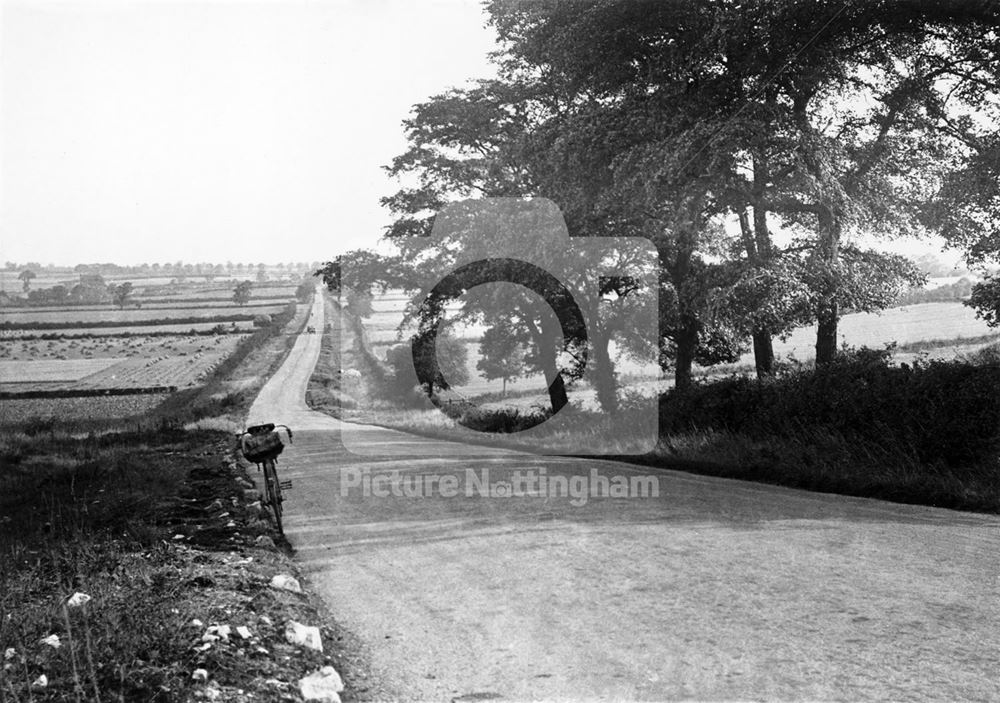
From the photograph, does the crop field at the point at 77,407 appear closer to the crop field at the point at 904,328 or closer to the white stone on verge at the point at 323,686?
the crop field at the point at 904,328

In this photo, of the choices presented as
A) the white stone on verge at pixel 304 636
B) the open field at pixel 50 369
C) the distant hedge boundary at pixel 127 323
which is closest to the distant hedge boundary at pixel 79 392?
the open field at pixel 50 369

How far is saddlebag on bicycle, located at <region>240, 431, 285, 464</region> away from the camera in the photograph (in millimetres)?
10141

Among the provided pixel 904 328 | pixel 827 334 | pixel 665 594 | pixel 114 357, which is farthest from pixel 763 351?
pixel 114 357

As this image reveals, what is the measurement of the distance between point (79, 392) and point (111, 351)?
73.9 feet

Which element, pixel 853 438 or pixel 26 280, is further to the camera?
pixel 26 280

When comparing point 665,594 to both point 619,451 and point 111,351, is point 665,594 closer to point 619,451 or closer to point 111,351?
point 619,451

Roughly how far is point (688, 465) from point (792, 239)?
6435 mm

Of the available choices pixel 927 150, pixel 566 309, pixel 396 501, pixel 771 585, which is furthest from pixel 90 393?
pixel 771 585

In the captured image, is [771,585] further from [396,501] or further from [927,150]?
[927,150]

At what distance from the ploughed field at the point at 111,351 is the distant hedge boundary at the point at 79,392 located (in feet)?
0.19

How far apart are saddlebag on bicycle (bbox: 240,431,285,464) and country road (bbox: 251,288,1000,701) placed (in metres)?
1.03

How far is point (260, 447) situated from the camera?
33.4ft

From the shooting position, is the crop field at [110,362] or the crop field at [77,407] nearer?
the crop field at [77,407]

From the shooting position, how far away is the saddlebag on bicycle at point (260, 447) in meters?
10.1
